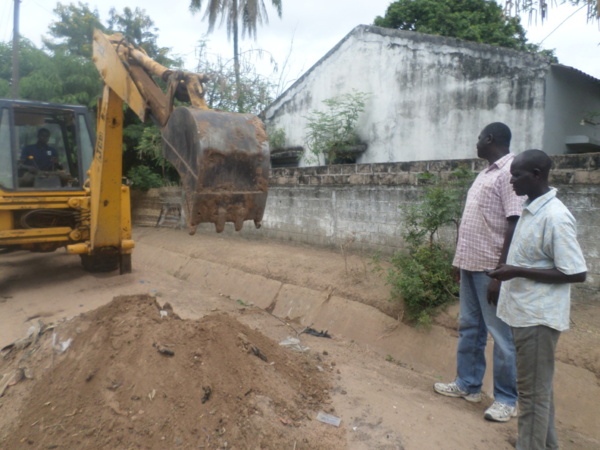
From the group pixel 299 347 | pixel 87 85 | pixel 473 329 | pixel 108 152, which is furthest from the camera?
pixel 87 85

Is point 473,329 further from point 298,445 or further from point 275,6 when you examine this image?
point 275,6

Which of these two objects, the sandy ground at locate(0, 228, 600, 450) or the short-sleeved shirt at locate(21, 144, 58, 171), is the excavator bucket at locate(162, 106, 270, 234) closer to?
the sandy ground at locate(0, 228, 600, 450)

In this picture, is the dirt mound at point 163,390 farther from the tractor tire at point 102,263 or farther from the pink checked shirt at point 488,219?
the tractor tire at point 102,263

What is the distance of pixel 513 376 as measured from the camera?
3154 millimetres

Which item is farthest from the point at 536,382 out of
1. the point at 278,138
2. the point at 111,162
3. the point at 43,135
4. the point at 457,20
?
the point at 457,20

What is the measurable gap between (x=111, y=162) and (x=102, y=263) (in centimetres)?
168

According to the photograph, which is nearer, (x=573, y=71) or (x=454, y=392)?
→ (x=454, y=392)

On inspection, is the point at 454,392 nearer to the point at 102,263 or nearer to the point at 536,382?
the point at 536,382

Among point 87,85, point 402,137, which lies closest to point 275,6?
point 87,85

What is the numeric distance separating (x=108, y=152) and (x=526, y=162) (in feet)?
15.4

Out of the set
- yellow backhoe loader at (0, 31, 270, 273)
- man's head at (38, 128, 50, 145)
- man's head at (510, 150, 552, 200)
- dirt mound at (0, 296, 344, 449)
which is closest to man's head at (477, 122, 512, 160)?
man's head at (510, 150, 552, 200)

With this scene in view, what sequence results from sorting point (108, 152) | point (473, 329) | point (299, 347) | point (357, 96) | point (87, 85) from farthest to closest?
point (87, 85) → point (357, 96) → point (108, 152) → point (299, 347) → point (473, 329)

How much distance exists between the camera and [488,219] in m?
3.19

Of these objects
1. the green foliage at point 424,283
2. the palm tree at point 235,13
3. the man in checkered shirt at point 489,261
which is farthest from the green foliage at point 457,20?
the man in checkered shirt at point 489,261
